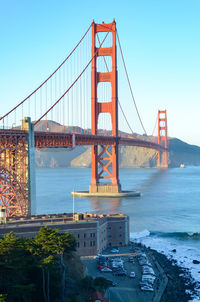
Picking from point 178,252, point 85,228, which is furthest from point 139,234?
point 85,228

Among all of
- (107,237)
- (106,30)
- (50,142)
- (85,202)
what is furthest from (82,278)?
(106,30)

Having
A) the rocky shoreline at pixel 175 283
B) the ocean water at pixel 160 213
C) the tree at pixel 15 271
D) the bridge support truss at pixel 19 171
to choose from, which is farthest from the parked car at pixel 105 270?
the bridge support truss at pixel 19 171

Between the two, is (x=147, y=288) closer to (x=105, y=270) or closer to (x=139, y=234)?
(x=105, y=270)

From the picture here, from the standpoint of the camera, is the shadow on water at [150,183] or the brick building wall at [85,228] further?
the shadow on water at [150,183]

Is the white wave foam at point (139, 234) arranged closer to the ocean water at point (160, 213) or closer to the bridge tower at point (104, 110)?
the ocean water at point (160, 213)

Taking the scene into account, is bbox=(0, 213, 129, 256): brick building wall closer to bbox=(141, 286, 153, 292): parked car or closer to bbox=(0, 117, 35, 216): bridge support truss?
bbox=(0, 117, 35, 216): bridge support truss
